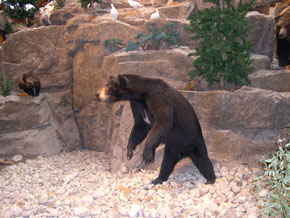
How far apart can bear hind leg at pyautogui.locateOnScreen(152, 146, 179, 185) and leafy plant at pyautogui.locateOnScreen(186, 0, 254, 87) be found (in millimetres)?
1629

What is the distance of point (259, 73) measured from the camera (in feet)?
17.2

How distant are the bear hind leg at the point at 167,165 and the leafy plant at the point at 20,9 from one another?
734 cm

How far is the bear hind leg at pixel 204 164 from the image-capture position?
3.75 metres

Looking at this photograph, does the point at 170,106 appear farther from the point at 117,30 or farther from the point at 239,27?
the point at 117,30

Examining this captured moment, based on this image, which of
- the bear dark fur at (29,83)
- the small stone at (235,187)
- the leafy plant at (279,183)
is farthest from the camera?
the bear dark fur at (29,83)

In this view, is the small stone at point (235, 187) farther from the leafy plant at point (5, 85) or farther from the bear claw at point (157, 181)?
the leafy plant at point (5, 85)

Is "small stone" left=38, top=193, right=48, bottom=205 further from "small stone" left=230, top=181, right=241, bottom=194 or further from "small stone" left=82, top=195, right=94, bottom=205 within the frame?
"small stone" left=230, top=181, right=241, bottom=194

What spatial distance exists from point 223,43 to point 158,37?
1.85 meters

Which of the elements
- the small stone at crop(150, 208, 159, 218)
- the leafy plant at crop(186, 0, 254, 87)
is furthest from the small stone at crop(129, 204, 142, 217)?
the leafy plant at crop(186, 0, 254, 87)

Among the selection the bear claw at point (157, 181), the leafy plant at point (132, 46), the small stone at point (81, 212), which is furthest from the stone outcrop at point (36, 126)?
the small stone at point (81, 212)

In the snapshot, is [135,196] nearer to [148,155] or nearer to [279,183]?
[148,155]

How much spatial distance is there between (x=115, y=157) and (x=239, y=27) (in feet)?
10.2

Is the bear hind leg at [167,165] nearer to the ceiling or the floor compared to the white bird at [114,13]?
nearer to the floor

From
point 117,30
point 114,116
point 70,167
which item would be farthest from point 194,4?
point 70,167
